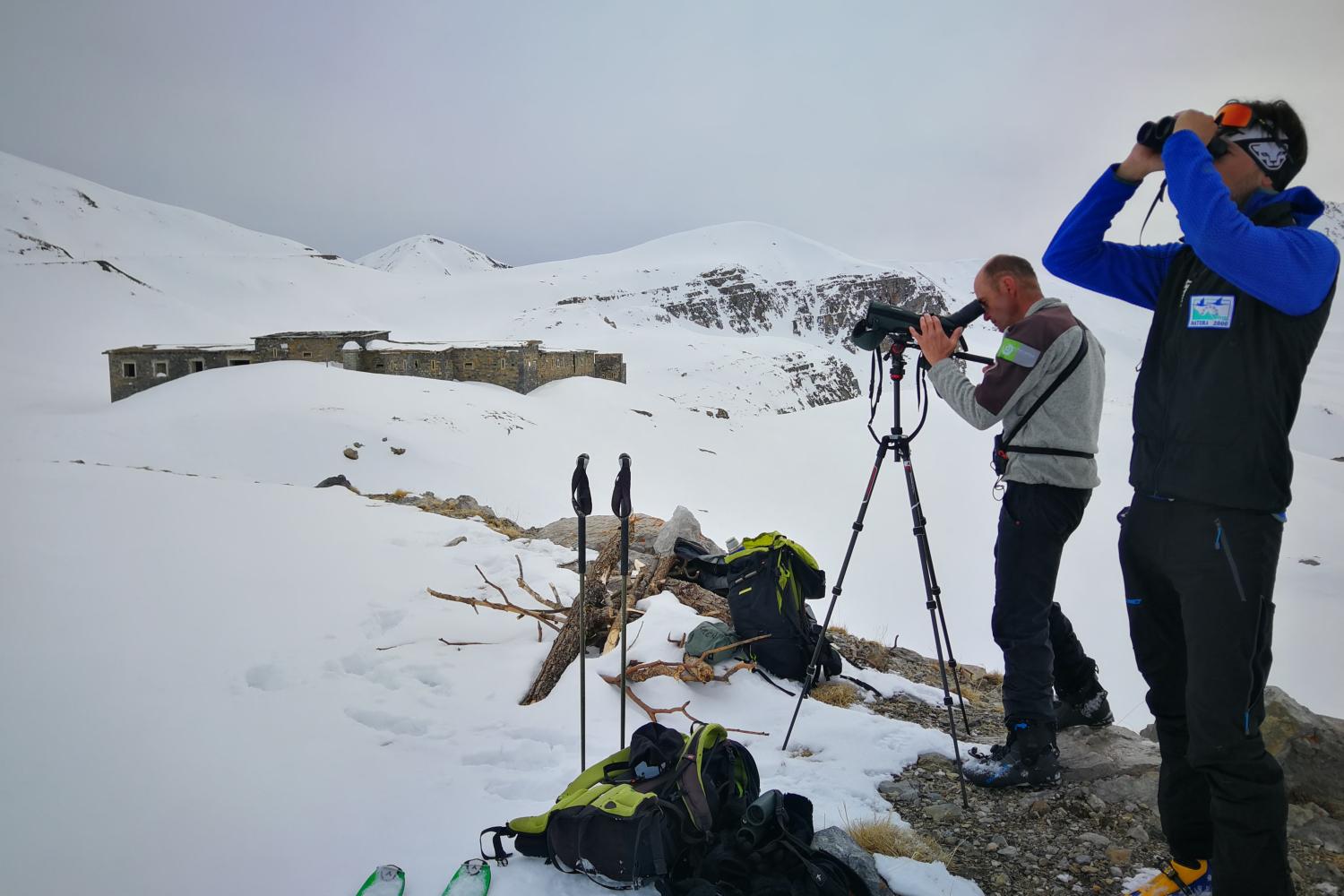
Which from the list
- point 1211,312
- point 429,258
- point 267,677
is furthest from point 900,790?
point 429,258

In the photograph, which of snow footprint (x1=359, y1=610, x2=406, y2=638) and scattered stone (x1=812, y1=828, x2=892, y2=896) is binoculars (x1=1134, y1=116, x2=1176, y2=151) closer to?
scattered stone (x1=812, y1=828, x2=892, y2=896)

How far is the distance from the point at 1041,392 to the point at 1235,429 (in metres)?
1.02

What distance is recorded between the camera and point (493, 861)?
8.15ft

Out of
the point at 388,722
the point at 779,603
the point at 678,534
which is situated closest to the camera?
the point at 388,722

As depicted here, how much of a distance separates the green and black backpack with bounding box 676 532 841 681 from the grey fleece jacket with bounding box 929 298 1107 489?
67.4 inches

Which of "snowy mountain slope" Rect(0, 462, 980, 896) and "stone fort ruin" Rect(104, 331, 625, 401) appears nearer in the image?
"snowy mountain slope" Rect(0, 462, 980, 896)

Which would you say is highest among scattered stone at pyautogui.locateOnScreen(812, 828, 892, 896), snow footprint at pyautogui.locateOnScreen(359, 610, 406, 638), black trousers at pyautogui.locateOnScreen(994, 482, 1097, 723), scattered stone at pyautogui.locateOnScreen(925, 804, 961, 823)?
black trousers at pyautogui.locateOnScreen(994, 482, 1097, 723)

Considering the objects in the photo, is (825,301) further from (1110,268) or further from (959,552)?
(1110,268)

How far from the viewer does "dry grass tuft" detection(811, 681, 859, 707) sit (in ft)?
13.8

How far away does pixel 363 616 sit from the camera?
15.1ft

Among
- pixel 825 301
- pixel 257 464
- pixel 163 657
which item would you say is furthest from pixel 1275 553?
pixel 825 301

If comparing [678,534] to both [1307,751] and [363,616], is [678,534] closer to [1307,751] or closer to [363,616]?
[363,616]

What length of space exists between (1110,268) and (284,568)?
5519 mm

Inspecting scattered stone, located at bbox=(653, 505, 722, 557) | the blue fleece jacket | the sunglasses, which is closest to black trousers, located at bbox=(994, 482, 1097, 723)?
the blue fleece jacket
